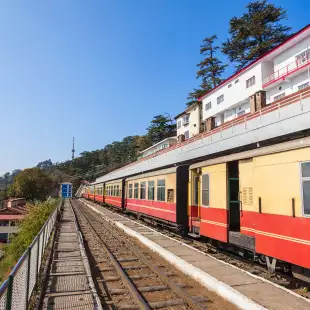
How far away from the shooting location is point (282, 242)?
21.6 feet

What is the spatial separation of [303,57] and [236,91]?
383 inches

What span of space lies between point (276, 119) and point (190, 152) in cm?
1038

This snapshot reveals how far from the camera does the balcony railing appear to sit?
2671 centimetres

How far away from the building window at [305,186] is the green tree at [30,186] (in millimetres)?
74191

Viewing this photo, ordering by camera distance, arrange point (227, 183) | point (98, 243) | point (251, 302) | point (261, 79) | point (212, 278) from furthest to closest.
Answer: point (261, 79), point (98, 243), point (227, 183), point (212, 278), point (251, 302)

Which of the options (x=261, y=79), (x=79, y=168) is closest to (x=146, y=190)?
(x=261, y=79)

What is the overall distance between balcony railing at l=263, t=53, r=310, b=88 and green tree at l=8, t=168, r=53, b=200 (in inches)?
2385

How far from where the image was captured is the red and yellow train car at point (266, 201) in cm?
611

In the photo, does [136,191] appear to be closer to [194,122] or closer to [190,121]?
[194,122]

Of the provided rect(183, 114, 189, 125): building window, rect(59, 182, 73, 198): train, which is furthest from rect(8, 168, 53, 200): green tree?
rect(183, 114, 189, 125): building window

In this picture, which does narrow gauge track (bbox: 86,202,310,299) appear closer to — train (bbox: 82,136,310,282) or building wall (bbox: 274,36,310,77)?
train (bbox: 82,136,310,282)

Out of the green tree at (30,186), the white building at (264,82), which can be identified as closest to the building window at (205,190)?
the white building at (264,82)

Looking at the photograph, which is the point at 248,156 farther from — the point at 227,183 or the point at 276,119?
the point at 276,119

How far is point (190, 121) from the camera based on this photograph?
50.7m
